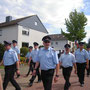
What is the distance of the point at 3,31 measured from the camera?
27.7 meters

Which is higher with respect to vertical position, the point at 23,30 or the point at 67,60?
the point at 23,30

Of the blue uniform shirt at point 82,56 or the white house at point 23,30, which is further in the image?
the white house at point 23,30

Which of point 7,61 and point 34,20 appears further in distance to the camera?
point 34,20

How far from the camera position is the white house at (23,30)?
1008 inches

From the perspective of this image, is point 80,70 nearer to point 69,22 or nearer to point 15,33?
point 69,22

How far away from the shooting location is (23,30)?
88.0 feet

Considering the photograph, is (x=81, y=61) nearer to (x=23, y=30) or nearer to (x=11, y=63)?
(x=11, y=63)

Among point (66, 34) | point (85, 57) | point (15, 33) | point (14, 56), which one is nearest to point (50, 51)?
point (14, 56)

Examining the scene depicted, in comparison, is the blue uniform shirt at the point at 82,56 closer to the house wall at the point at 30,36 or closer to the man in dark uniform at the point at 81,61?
the man in dark uniform at the point at 81,61

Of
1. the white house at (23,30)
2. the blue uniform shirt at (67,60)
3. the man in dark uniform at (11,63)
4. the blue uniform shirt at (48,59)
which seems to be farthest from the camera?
the white house at (23,30)

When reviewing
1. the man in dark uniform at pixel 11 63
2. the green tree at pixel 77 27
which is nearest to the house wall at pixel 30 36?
the green tree at pixel 77 27

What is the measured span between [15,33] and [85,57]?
66.1 ft

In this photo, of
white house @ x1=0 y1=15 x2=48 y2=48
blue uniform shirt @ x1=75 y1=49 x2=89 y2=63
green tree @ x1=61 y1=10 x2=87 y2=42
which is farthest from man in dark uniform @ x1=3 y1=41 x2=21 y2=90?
white house @ x1=0 y1=15 x2=48 y2=48

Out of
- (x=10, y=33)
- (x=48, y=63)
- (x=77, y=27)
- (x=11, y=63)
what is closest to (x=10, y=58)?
(x=11, y=63)
